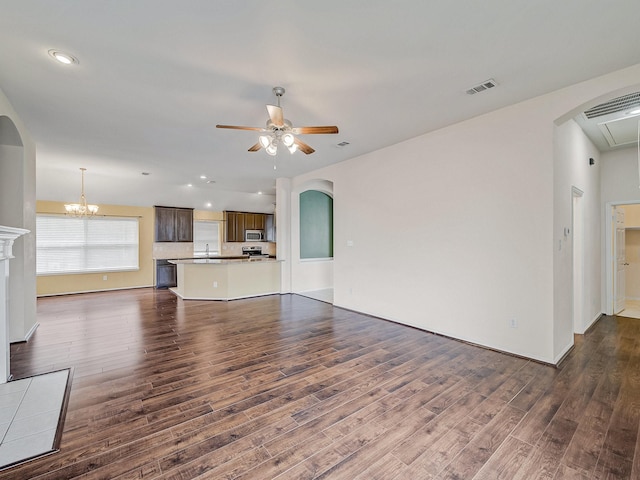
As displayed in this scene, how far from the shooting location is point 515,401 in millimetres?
2439

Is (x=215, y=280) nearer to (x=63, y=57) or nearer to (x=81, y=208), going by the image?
(x=81, y=208)

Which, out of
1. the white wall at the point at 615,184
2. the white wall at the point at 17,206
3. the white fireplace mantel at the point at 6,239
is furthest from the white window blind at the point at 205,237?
the white wall at the point at 615,184

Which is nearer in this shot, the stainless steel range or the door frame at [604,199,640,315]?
the door frame at [604,199,640,315]

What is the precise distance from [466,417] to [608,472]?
2.56ft

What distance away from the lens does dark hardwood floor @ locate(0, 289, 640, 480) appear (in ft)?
5.82

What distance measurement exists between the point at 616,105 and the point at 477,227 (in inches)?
79.1

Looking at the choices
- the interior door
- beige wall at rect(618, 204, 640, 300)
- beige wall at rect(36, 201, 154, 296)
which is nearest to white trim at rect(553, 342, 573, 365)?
the interior door

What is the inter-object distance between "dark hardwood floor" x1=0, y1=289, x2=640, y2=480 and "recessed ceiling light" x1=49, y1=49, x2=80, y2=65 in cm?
292

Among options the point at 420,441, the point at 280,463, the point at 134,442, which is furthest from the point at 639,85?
the point at 134,442

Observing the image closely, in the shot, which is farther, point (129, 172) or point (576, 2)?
point (129, 172)

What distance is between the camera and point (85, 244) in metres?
7.82

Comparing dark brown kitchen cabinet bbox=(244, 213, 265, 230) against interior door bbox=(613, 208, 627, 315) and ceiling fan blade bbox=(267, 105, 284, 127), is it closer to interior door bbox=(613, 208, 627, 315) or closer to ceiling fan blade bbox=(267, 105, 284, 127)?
ceiling fan blade bbox=(267, 105, 284, 127)

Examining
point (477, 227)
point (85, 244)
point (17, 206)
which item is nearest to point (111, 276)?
point (85, 244)

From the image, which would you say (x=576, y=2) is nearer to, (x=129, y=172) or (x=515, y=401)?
(x=515, y=401)
